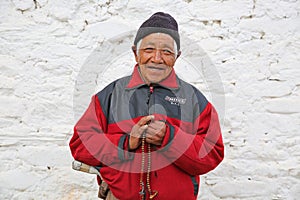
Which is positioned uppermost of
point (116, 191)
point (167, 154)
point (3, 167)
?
point (167, 154)

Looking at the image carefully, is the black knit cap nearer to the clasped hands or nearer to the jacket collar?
the jacket collar

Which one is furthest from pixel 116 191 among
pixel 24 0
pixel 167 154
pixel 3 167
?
pixel 24 0

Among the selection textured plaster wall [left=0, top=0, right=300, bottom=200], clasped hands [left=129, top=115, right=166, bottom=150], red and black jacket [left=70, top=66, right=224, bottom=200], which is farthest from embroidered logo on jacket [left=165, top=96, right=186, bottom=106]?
textured plaster wall [left=0, top=0, right=300, bottom=200]

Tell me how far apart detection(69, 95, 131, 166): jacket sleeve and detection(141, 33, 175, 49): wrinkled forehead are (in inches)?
12.1

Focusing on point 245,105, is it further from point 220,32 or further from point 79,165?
point 79,165

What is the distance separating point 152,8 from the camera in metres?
2.45

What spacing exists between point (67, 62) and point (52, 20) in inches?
10.6

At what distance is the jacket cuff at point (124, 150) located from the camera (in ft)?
4.90

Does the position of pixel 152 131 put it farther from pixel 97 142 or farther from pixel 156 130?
pixel 97 142

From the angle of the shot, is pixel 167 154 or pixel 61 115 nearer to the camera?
pixel 167 154

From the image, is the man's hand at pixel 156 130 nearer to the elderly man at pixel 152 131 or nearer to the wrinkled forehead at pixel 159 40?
the elderly man at pixel 152 131

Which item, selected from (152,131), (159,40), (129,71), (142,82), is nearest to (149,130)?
(152,131)

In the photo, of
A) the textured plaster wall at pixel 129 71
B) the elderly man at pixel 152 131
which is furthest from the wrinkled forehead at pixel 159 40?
the textured plaster wall at pixel 129 71

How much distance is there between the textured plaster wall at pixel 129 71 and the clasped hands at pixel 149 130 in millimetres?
958
